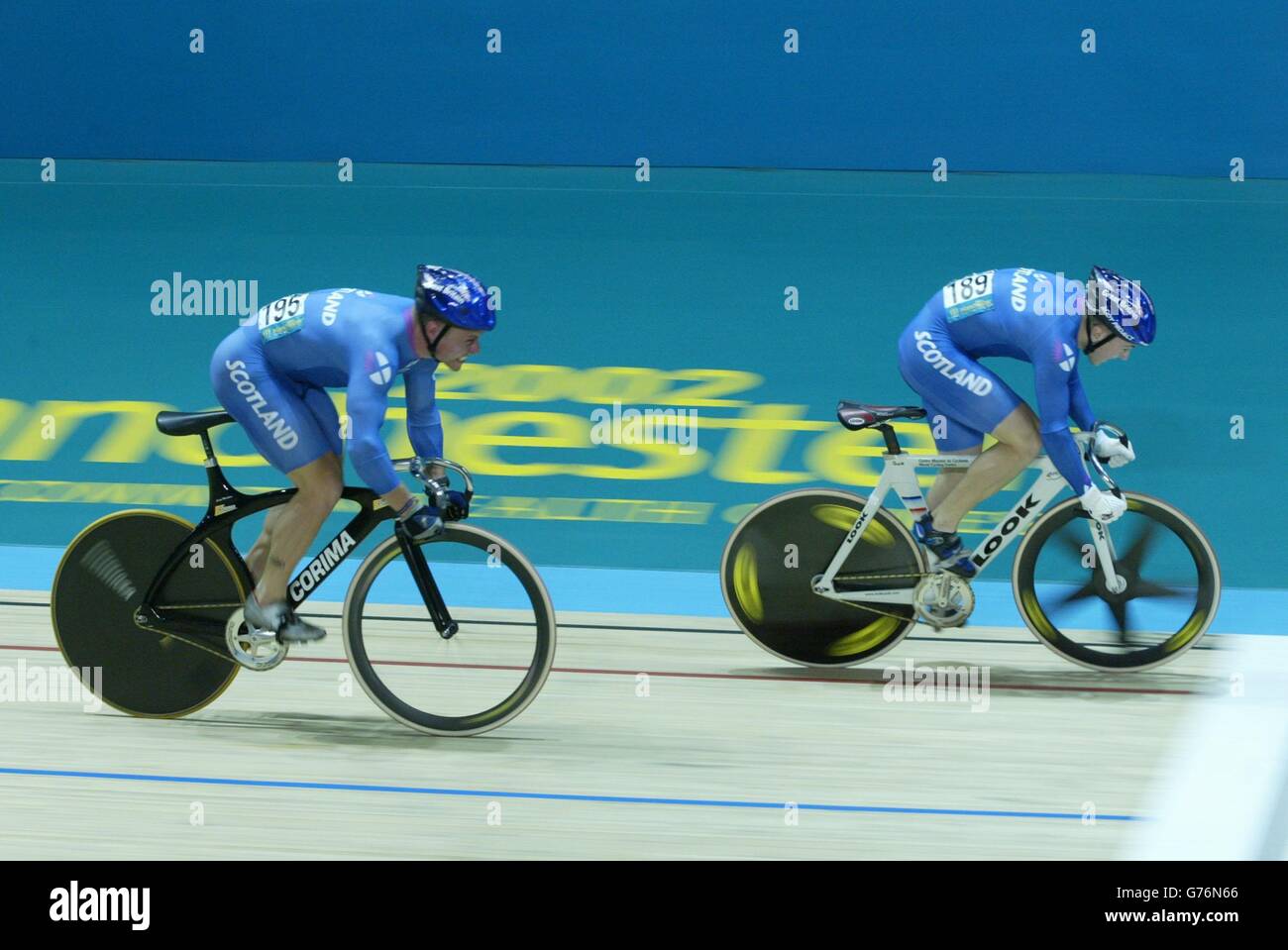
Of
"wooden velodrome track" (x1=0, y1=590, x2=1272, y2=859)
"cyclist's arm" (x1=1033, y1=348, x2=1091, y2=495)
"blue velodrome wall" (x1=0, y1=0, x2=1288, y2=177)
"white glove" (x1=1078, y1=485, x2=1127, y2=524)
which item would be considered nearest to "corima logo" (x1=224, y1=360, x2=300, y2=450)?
"wooden velodrome track" (x1=0, y1=590, x2=1272, y2=859)

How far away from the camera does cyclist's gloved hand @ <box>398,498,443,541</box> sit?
12.9ft

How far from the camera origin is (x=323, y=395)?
420cm

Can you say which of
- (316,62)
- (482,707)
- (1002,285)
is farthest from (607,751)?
(316,62)

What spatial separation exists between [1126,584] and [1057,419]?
571mm

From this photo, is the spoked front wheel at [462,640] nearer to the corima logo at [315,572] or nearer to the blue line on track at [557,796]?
the corima logo at [315,572]

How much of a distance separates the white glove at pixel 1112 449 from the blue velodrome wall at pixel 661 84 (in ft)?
9.55

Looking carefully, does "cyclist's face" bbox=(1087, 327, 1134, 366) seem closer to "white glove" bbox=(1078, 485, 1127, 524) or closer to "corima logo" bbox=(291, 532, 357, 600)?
"white glove" bbox=(1078, 485, 1127, 524)

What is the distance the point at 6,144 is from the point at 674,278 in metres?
3.41

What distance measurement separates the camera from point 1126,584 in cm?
481

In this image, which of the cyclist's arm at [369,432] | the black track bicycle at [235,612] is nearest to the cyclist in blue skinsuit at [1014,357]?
the black track bicycle at [235,612]

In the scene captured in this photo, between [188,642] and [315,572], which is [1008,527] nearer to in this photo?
[315,572]

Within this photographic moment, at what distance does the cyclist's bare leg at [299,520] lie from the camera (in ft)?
13.5

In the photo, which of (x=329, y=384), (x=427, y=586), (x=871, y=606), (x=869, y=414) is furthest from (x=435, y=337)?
(x=871, y=606)

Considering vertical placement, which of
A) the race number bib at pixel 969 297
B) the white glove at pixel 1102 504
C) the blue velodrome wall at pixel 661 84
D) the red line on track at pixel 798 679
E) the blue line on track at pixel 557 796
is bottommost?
the blue line on track at pixel 557 796
